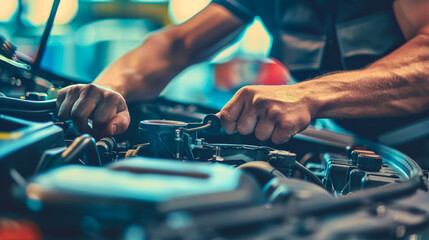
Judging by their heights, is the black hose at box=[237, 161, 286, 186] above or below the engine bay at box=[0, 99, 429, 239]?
below

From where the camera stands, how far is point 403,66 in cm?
115

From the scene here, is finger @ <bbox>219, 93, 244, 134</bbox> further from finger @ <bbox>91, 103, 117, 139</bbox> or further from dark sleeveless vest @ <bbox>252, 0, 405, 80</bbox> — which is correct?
dark sleeveless vest @ <bbox>252, 0, 405, 80</bbox>

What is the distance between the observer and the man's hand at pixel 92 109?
86 cm

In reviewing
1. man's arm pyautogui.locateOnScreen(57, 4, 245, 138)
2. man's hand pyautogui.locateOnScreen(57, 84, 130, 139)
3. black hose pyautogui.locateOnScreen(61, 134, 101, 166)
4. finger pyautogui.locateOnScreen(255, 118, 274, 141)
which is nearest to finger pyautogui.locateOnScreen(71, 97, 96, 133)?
man's hand pyautogui.locateOnScreen(57, 84, 130, 139)

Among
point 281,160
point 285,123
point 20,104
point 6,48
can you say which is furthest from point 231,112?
point 6,48

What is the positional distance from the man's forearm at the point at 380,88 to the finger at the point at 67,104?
25.4 inches

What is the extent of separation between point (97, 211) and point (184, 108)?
144cm

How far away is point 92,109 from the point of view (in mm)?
874

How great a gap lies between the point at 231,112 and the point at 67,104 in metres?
0.41

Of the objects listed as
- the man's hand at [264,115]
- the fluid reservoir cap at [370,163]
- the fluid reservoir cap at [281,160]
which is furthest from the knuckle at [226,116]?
the fluid reservoir cap at [370,163]

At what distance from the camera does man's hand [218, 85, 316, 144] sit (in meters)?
0.93

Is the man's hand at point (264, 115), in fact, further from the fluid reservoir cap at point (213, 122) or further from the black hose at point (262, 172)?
the black hose at point (262, 172)

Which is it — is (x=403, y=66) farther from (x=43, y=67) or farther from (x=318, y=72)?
(x=43, y=67)

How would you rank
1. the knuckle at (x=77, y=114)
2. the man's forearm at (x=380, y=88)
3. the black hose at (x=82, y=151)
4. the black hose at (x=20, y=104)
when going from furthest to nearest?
the man's forearm at (x=380, y=88) < the knuckle at (x=77, y=114) < the black hose at (x=20, y=104) < the black hose at (x=82, y=151)
